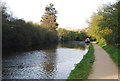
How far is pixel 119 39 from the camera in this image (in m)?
22.7

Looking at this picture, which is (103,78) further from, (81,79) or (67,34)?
(67,34)

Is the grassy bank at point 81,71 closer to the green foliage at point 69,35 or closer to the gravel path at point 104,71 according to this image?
the gravel path at point 104,71

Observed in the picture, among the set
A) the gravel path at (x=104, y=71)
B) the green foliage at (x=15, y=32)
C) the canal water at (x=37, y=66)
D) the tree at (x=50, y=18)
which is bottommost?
the canal water at (x=37, y=66)

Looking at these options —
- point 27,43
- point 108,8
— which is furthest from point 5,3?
point 108,8

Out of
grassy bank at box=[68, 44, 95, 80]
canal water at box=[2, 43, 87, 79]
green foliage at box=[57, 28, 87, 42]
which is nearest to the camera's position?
grassy bank at box=[68, 44, 95, 80]

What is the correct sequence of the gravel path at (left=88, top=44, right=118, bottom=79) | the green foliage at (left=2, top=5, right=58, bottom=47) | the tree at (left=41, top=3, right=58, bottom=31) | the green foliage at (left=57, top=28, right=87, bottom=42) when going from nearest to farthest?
the gravel path at (left=88, top=44, right=118, bottom=79), the green foliage at (left=2, top=5, right=58, bottom=47), the tree at (left=41, top=3, right=58, bottom=31), the green foliage at (left=57, top=28, right=87, bottom=42)

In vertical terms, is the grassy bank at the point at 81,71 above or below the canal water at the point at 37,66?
above

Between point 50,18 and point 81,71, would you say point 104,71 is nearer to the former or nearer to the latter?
point 81,71

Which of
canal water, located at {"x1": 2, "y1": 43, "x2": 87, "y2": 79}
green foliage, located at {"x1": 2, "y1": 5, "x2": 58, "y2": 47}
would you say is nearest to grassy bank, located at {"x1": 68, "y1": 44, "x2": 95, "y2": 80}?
canal water, located at {"x1": 2, "y1": 43, "x2": 87, "y2": 79}

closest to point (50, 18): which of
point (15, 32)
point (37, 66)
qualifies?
point (15, 32)

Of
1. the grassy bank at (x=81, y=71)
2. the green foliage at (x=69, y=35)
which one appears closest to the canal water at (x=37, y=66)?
the grassy bank at (x=81, y=71)

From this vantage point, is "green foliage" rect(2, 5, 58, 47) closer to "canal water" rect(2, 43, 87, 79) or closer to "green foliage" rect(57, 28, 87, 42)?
"canal water" rect(2, 43, 87, 79)

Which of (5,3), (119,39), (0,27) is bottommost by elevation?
(119,39)

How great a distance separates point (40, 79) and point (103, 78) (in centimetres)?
368
